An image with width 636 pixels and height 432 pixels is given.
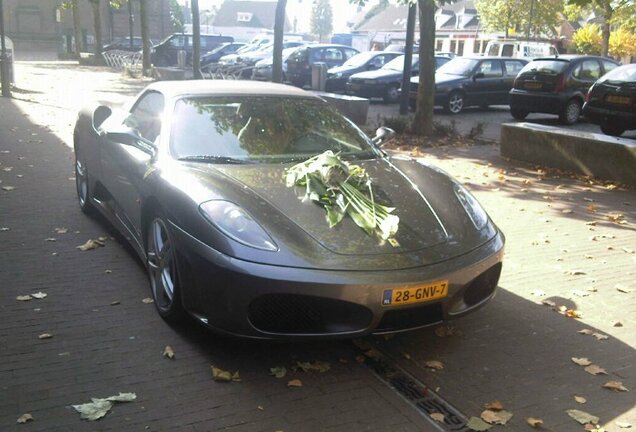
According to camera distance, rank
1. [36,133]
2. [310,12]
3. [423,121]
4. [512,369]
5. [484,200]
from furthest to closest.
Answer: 1. [310,12]
2. [423,121]
3. [36,133]
4. [484,200]
5. [512,369]

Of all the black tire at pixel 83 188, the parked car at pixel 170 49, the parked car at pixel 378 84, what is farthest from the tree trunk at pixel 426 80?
the parked car at pixel 170 49

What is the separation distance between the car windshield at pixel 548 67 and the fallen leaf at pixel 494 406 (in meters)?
13.6

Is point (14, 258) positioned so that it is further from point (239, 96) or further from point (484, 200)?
point (484, 200)

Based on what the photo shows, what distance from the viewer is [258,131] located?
4.72 meters

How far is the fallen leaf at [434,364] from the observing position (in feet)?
12.1

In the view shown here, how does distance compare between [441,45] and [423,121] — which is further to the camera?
[441,45]

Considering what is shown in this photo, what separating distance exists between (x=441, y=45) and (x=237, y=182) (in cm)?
7656

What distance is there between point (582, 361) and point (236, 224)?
6.92 ft

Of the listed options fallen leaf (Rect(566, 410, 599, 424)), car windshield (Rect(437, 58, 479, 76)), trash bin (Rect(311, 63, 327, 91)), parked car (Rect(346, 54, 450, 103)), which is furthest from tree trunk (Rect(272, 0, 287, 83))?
fallen leaf (Rect(566, 410, 599, 424))

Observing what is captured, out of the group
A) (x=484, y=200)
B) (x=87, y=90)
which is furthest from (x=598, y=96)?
(x=87, y=90)

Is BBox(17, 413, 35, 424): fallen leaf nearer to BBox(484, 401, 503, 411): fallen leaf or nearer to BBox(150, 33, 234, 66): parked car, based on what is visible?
BBox(484, 401, 503, 411): fallen leaf

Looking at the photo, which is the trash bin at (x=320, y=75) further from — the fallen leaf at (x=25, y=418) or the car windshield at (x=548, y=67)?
the fallen leaf at (x=25, y=418)

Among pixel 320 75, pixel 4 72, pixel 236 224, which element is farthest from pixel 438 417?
pixel 4 72

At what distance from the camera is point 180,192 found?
3906 millimetres
